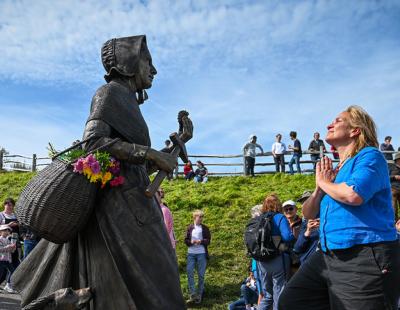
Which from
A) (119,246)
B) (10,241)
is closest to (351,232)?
(119,246)

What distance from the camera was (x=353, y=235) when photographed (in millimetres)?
3070

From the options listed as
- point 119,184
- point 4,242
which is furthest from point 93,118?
point 4,242

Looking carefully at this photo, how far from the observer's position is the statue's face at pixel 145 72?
407cm

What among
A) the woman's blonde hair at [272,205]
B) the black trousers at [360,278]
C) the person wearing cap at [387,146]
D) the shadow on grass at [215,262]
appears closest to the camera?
the black trousers at [360,278]

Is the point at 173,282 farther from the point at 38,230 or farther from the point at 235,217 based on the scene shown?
the point at 235,217

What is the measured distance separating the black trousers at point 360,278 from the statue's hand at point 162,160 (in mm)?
1302

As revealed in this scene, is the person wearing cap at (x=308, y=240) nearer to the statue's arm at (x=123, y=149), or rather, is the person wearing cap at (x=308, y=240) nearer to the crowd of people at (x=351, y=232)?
the crowd of people at (x=351, y=232)

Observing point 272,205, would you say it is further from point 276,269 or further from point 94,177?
point 94,177

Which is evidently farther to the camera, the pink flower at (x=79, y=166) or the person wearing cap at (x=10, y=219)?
the person wearing cap at (x=10, y=219)

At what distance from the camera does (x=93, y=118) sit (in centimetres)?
365

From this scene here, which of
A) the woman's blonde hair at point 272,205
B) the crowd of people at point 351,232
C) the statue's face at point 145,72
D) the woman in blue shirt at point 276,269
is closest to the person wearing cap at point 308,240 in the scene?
the woman in blue shirt at point 276,269

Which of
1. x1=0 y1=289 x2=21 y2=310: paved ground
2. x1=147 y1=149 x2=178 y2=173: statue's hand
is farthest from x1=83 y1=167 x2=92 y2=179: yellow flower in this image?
x1=0 y1=289 x2=21 y2=310: paved ground

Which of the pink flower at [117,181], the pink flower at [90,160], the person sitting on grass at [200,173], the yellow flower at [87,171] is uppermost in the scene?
the person sitting on grass at [200,173]

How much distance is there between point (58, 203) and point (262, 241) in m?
3.85
